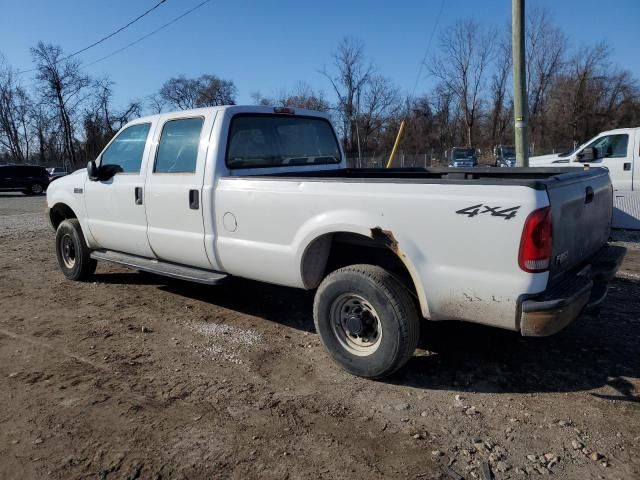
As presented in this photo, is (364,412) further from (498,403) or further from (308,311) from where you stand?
(308,311)

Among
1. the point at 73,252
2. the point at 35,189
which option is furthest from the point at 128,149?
the point at 35,189

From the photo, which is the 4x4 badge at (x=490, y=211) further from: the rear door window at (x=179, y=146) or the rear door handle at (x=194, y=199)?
the rear door window at (x=179, y=146)

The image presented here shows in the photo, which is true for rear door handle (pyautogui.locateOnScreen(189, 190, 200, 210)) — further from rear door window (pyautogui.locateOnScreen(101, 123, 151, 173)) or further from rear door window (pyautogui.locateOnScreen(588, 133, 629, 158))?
rear door window (pyautogui.locateOnScreen(588, 133, 629, 158))

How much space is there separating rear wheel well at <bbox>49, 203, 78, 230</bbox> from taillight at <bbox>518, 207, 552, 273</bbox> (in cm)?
561

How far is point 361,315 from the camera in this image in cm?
361

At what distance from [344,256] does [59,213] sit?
480cm

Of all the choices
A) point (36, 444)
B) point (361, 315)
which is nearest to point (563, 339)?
point (361, 315)

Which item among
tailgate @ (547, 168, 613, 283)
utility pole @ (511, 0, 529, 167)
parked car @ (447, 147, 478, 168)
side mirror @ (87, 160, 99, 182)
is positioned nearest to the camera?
tailgate @ (547, 168, 613, 283)

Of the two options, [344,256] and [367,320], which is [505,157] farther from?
[367,320]

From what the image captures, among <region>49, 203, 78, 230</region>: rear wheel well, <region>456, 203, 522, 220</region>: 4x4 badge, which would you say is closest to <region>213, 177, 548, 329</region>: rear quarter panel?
<region>456, 203, 522, 220</region>: 4x4 badge

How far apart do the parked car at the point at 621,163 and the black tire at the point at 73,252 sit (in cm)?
769

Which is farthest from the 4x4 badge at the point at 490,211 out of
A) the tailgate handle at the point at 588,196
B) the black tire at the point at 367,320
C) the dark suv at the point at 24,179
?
the dark suv at the point at 24,179

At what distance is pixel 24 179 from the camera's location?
28219 millimetres

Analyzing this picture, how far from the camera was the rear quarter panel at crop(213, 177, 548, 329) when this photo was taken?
2.88 m
